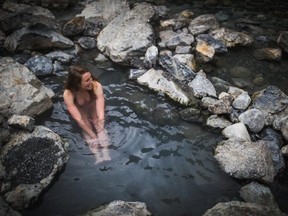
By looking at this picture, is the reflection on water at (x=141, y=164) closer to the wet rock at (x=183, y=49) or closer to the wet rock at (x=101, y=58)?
the wet rock at (x=101, y=58)

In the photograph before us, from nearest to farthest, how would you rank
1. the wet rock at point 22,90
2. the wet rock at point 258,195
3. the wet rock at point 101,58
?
the wet rock at point 258,195 < the wet rock at point 22,90 < the wet rock at point 101,58

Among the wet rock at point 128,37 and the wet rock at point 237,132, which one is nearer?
the wet rock at point 237,132

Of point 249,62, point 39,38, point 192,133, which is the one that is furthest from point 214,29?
point 39,38

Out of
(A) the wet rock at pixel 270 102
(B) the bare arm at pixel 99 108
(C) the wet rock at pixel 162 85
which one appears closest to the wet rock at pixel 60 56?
(C) the wet rock at pixel 162 85

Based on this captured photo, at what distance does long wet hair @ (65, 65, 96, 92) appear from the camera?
463cm

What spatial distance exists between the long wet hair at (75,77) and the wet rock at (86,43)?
2091 millimetres

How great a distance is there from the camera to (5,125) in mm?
4555

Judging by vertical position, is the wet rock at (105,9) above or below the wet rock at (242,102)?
above

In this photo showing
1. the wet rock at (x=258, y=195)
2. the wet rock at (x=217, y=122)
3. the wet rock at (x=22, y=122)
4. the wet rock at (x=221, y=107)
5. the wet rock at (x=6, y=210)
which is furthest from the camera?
the wet rock at (x=221, y=107)

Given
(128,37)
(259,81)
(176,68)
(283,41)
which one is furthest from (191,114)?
(283,41)

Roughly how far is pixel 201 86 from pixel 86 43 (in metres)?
2.74

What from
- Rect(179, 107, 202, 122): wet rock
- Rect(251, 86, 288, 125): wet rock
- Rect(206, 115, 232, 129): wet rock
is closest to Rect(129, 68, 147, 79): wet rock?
Rect(179, 107, 202, 122): wet rock

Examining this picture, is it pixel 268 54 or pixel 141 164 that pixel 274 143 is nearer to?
pixel 141 164

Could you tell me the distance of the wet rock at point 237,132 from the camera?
4.84 m
